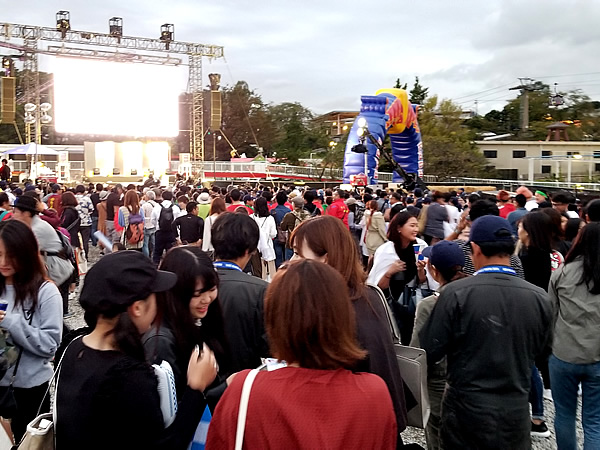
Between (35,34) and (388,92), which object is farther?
(35,34)

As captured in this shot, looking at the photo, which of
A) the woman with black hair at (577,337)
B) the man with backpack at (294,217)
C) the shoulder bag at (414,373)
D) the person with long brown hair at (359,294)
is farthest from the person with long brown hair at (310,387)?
the man with backpack at (294,217)

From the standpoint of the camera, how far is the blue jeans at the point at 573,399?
9.77 ft

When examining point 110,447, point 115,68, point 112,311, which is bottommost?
point 110,447

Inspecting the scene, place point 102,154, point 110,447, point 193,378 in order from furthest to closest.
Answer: point 102,154, point 193,378, point 110,447

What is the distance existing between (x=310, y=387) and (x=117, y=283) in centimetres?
69

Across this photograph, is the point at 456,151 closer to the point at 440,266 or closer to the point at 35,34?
the point at 35,34

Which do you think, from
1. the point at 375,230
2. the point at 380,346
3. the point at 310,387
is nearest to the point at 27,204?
the point at 380,346

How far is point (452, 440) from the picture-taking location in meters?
2.44

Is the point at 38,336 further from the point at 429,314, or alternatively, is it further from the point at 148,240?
the point at 148,240

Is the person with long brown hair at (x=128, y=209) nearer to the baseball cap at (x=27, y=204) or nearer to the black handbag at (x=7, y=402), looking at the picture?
the baseball cap at (x=27, y=204)

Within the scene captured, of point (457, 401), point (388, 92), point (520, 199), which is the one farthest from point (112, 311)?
point (388, 92)

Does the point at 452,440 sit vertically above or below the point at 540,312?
below

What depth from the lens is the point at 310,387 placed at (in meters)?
1.42

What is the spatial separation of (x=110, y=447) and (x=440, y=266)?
193cm
